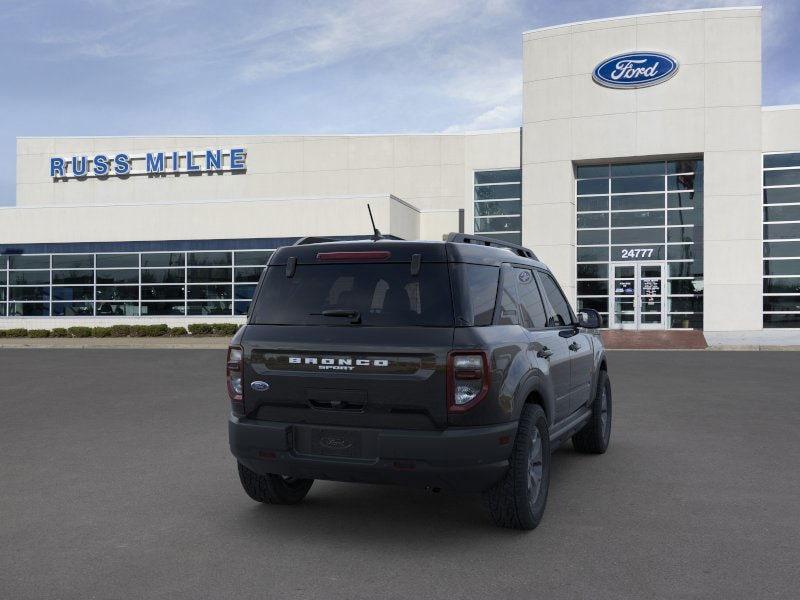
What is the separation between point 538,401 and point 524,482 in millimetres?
730

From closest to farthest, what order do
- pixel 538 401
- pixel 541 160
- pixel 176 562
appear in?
pixel 176 562 < pixel 538 401 < pixel 541 160

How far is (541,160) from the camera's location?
3095 cm

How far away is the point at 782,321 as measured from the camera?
1128 inches

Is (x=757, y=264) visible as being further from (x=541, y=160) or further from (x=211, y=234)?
(x=211, y=234)

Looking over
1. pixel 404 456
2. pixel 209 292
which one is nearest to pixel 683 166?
pixel 209 292

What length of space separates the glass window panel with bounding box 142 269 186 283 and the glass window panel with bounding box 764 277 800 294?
2336cm

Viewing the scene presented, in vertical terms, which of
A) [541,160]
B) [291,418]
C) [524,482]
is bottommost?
[524,482]

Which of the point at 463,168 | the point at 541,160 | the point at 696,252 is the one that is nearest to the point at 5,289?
the point at 463,168

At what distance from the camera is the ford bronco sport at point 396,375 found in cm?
464

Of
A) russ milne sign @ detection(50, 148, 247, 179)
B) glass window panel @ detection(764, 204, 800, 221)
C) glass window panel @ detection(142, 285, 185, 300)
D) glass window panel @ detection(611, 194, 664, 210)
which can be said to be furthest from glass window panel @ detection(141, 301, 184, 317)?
glass window panel @ detection(764, 204, 800, 221)

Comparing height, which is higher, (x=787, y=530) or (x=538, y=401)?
(x=538, y=401)

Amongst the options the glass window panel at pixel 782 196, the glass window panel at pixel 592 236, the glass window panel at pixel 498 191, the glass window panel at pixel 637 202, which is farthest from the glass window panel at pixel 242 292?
the glass window panel at pixel 782 196

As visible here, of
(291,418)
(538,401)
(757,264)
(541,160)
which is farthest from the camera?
(541,160)

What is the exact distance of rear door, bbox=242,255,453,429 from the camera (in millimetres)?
4668
